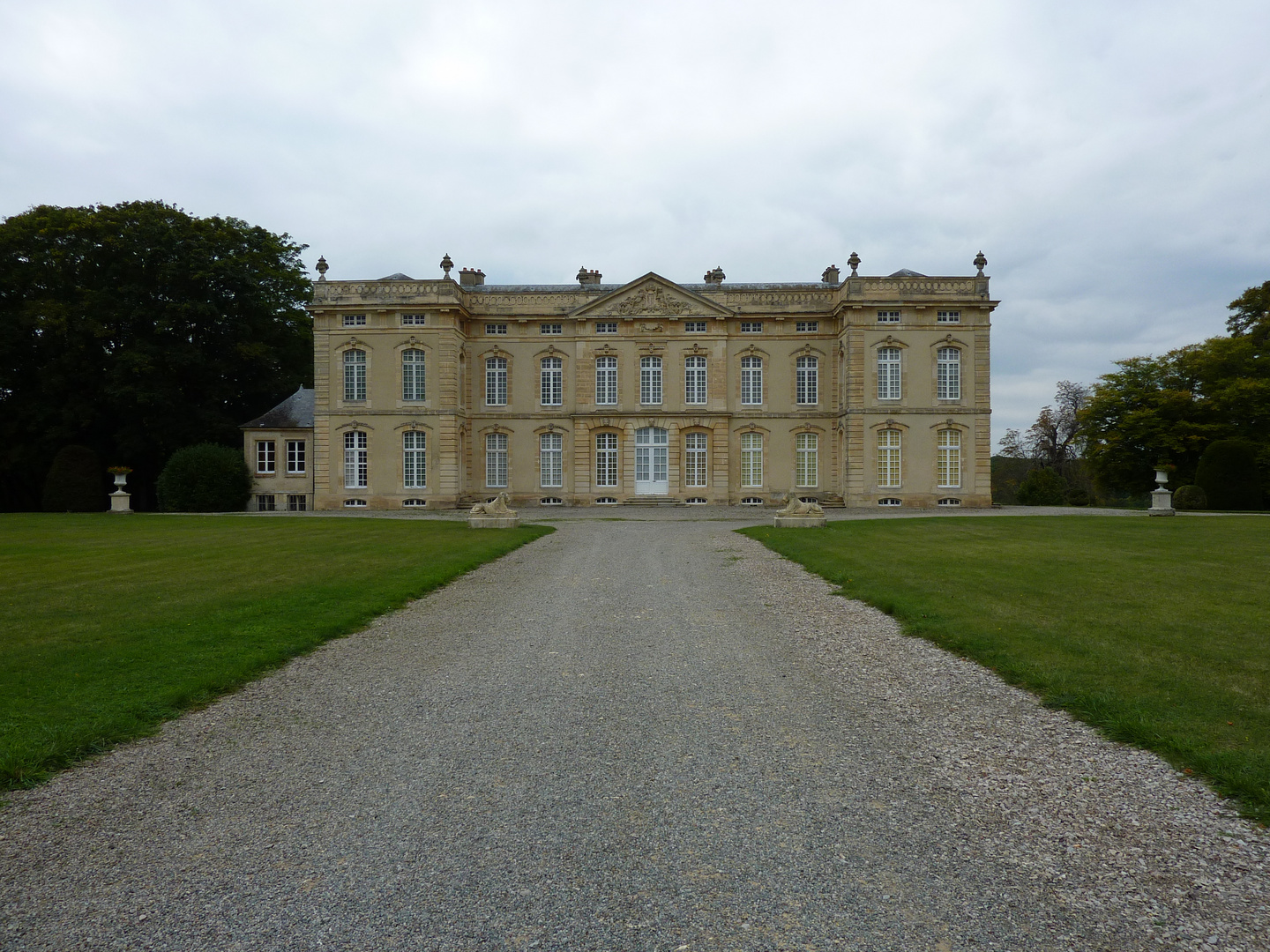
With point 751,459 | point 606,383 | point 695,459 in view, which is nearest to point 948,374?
point 751,459

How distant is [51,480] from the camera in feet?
107

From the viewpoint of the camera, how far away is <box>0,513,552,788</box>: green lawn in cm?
491

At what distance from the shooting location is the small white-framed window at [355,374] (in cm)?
3234

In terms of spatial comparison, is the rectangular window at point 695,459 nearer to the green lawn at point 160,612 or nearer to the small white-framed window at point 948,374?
the small white-framed window at point 948,374

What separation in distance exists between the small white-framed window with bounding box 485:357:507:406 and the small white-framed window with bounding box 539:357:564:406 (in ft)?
5.28

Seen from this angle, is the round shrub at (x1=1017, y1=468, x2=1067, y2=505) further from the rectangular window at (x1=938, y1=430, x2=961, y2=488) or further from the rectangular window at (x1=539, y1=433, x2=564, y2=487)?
the rectangular window at (x1=539, y1=433, x2=564, y2=487)

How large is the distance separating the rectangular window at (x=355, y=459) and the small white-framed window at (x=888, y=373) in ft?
71.6

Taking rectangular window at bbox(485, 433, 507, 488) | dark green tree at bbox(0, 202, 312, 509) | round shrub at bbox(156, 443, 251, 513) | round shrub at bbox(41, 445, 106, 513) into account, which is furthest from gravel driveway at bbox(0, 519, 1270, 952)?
round shrub at bbox(41, 445, 106, 513)

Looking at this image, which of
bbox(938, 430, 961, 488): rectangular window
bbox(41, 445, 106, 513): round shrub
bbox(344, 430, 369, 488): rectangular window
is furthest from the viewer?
bbox(41, 445, 106, 513): round shrub

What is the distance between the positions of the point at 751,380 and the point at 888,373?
568 cm

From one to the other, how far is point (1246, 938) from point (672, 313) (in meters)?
31.3

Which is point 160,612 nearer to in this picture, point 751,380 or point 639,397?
point 639,397

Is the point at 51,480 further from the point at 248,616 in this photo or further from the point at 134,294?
the point at 248,616

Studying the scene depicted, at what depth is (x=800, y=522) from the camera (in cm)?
2038
